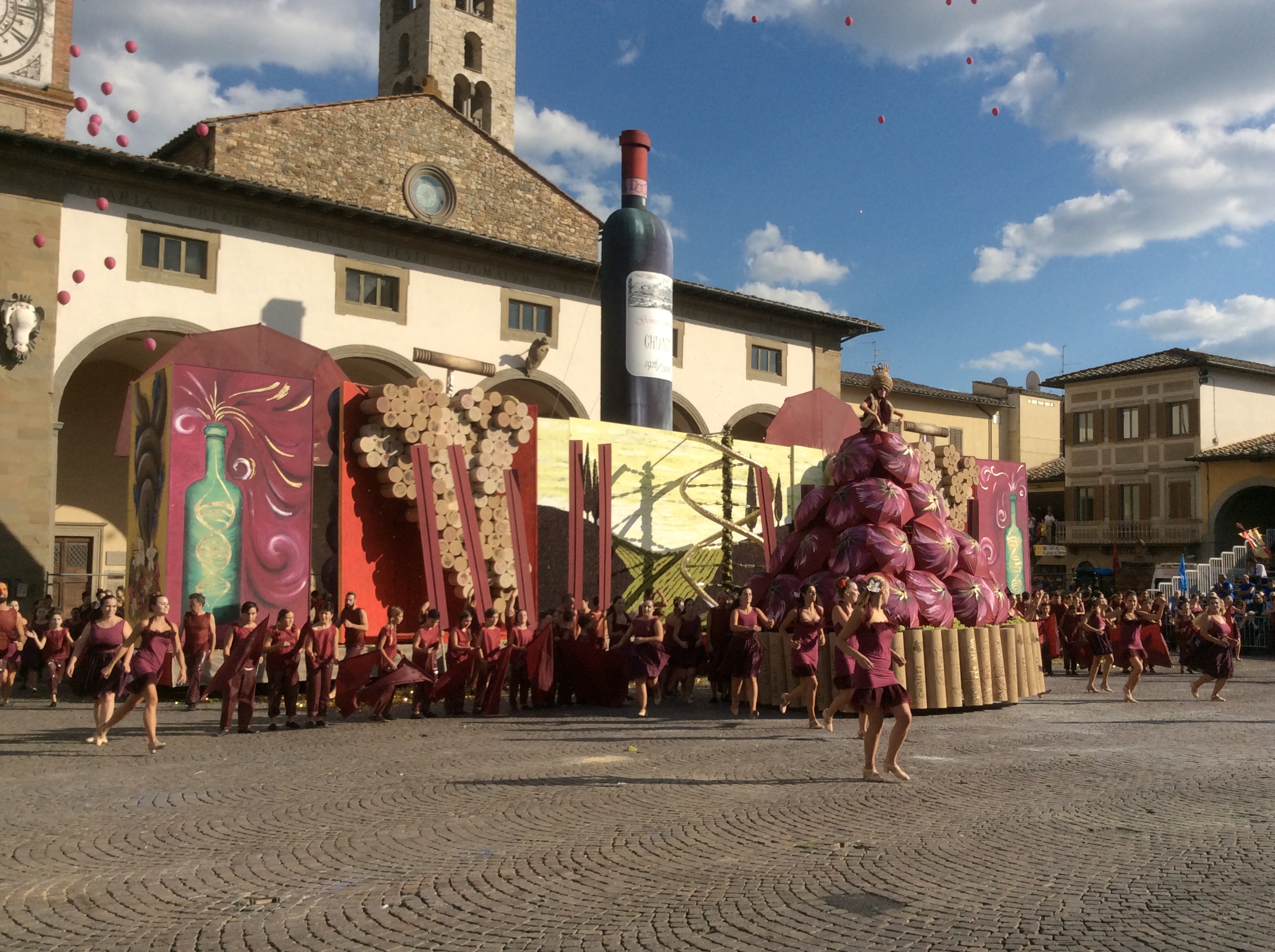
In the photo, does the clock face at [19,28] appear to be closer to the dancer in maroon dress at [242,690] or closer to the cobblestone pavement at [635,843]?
the dancer in maroon dress at [242,690]

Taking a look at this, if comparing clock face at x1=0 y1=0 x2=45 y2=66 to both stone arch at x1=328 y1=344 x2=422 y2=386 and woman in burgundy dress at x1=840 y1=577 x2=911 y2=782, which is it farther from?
woman in burgundy dress at x1=840 y1=577 x2=911 y2=782

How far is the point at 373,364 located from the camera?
25.7 metres

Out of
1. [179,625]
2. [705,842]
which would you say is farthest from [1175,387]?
[705,842]

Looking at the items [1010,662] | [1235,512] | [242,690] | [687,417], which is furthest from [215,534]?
[1235,512]

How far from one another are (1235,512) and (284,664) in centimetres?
4015

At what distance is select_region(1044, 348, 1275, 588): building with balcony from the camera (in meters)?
43.3

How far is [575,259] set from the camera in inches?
1115

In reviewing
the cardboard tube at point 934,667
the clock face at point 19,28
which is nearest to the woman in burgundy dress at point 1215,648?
the cardboard tube at point 934,667

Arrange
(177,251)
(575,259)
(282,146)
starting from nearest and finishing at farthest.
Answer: (177,251) → (282,146) → (575,259)

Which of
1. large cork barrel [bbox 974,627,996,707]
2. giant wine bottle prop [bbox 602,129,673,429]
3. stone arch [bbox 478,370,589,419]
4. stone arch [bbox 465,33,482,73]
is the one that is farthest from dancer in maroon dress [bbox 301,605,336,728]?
stone arch [bbox 465,33,482,73]

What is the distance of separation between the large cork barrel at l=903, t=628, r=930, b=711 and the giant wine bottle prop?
9739mm

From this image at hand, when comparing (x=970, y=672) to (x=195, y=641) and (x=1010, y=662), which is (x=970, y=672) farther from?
(x=195, y=641)

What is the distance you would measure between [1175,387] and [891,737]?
40.3 metres

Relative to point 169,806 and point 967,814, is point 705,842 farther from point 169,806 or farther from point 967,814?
point 169,806
